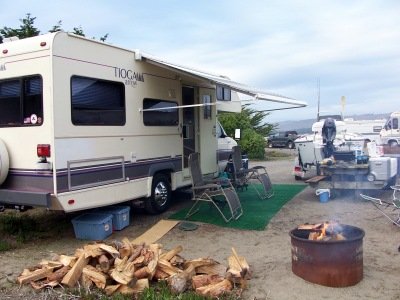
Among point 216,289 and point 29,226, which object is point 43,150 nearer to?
point 29,226

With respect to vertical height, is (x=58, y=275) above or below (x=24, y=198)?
below

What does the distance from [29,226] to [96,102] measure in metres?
2.23

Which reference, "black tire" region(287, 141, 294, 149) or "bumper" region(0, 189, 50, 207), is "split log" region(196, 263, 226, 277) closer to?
"bumper" region(0, 189, 50, 207)

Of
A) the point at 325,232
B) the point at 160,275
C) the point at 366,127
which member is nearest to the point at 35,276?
the point at 160,275

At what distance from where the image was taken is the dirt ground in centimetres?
412

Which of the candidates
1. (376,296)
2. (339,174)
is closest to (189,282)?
(376,296)

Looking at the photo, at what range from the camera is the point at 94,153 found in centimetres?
605

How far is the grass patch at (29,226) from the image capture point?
20.0ft

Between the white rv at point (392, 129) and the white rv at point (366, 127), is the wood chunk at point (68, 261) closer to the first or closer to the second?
the white rv at point (392, 129)

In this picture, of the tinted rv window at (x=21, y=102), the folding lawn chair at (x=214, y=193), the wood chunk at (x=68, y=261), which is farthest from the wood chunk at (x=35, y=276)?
the folding lawn chair at (x=214, y=193)

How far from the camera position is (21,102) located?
587cm

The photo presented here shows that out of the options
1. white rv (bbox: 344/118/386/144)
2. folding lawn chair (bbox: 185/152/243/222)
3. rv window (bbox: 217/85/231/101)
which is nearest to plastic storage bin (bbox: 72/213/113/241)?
folding lawn chair (bbox: 185/152/243/222)

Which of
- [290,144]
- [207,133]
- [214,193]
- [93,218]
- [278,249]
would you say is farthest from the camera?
[290,144]

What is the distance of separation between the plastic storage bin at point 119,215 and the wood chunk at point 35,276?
216cm
